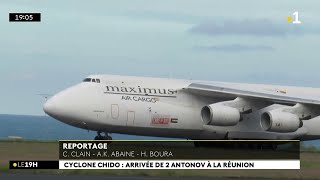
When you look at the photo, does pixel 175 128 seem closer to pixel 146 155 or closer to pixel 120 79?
pixel 120 79

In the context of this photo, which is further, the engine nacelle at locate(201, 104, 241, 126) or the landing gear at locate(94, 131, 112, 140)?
the engine nacelle at locate(201, 104, 241, 126)

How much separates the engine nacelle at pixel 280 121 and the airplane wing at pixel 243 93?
887 millimetres

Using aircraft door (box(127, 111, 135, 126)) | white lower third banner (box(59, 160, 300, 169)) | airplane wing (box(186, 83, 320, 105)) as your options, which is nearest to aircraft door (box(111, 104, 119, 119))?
aircraft door (box(127, 111, 135, 126))

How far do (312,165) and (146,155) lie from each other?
7451 millimetres

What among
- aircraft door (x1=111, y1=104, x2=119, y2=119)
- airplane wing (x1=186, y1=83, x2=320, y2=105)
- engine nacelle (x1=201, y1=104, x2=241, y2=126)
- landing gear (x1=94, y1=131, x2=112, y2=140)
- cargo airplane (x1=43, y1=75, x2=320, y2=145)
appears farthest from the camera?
airplane wing (x1=186, y1=83, x2=320, y2=105)

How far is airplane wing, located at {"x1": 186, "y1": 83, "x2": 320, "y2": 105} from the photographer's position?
4531 cm

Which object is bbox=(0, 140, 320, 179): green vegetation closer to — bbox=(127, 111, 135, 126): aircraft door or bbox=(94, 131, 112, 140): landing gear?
bbox=(94, 131, 112, 140): landing gear

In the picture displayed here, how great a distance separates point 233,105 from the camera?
45.8 m

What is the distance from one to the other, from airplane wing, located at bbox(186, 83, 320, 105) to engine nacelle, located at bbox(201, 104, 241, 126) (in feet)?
4.18

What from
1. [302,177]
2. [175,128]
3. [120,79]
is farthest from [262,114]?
[302,177]

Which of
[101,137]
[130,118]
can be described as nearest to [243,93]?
[130,118]

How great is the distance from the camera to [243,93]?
4588 cm

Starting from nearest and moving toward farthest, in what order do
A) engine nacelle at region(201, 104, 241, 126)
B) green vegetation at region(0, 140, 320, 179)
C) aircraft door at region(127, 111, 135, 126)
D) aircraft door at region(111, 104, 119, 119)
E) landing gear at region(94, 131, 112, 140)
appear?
green vegetation at region(0, 140, 320, 179) → aircraft door at region(111, 104, 119, 119) → aircraft door at region(127, 111, 135, 126) → landing gear at region(94, 131, 112, 140) → engine nacelle at region(201, 104, 241, 126)

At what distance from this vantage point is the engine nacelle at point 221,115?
146ft
